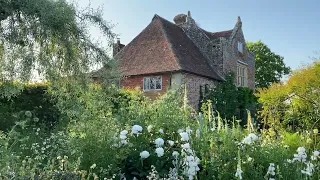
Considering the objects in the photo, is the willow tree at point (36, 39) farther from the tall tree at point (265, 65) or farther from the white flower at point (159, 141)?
the tall tree at point (265, 65)

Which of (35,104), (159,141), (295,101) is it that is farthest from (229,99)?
(159,141)

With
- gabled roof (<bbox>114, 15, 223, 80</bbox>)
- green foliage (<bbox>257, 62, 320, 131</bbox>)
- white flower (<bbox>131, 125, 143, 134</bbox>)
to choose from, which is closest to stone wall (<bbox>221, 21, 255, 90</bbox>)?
gabled roof (<bbox>114, 15, 223, 80</bbox>)

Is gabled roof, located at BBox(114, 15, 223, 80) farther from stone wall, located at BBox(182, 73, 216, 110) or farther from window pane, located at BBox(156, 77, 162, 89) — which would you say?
window pane, located at BBox(156, 77, 162, 89)

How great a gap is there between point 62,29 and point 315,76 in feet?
25.7

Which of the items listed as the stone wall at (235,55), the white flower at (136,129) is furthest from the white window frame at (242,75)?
the white flower at (136,129)

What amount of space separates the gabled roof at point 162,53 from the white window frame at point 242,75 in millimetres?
4147

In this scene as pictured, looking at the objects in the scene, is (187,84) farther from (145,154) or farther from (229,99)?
(145,154)

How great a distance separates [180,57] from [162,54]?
1.15 metres

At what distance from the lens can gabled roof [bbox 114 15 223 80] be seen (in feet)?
78.6

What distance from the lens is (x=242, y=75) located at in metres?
31.5

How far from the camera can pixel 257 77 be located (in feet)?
150

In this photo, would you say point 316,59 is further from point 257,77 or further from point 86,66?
point 257,77

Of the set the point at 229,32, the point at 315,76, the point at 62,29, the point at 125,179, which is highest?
the point at 229,32

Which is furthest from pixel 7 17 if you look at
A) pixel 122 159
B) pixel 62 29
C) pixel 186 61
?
pixel 186 61
